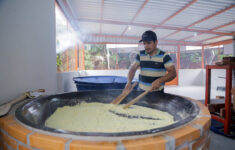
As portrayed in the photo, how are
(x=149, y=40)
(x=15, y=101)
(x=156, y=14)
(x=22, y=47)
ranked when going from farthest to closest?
1. (x=156, y=14)
2. (x=149, y=40)
3. (x=22, y=47)
4. (x=15, y=101)

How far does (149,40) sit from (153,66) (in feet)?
1.07

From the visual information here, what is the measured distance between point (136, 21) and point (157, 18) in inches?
30.2

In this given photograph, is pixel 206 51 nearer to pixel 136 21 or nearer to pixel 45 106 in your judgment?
pixel 136 21

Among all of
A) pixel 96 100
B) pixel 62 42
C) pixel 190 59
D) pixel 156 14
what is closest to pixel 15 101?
pixel 96 100

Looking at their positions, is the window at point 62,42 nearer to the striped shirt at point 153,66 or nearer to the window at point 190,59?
the striped shirt at point 153,66

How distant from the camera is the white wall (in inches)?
42.3

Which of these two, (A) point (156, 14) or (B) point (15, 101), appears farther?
(A) point (156, 14)

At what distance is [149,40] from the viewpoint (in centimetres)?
175

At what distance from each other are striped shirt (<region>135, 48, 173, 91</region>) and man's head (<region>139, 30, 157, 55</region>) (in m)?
0.09

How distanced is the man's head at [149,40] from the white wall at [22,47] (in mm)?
1164

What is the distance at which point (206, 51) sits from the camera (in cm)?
973

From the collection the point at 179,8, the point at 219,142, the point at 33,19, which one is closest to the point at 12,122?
the point at 33,19

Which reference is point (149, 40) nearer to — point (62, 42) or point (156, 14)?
point (62, 42)

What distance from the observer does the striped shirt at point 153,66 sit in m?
1.82
